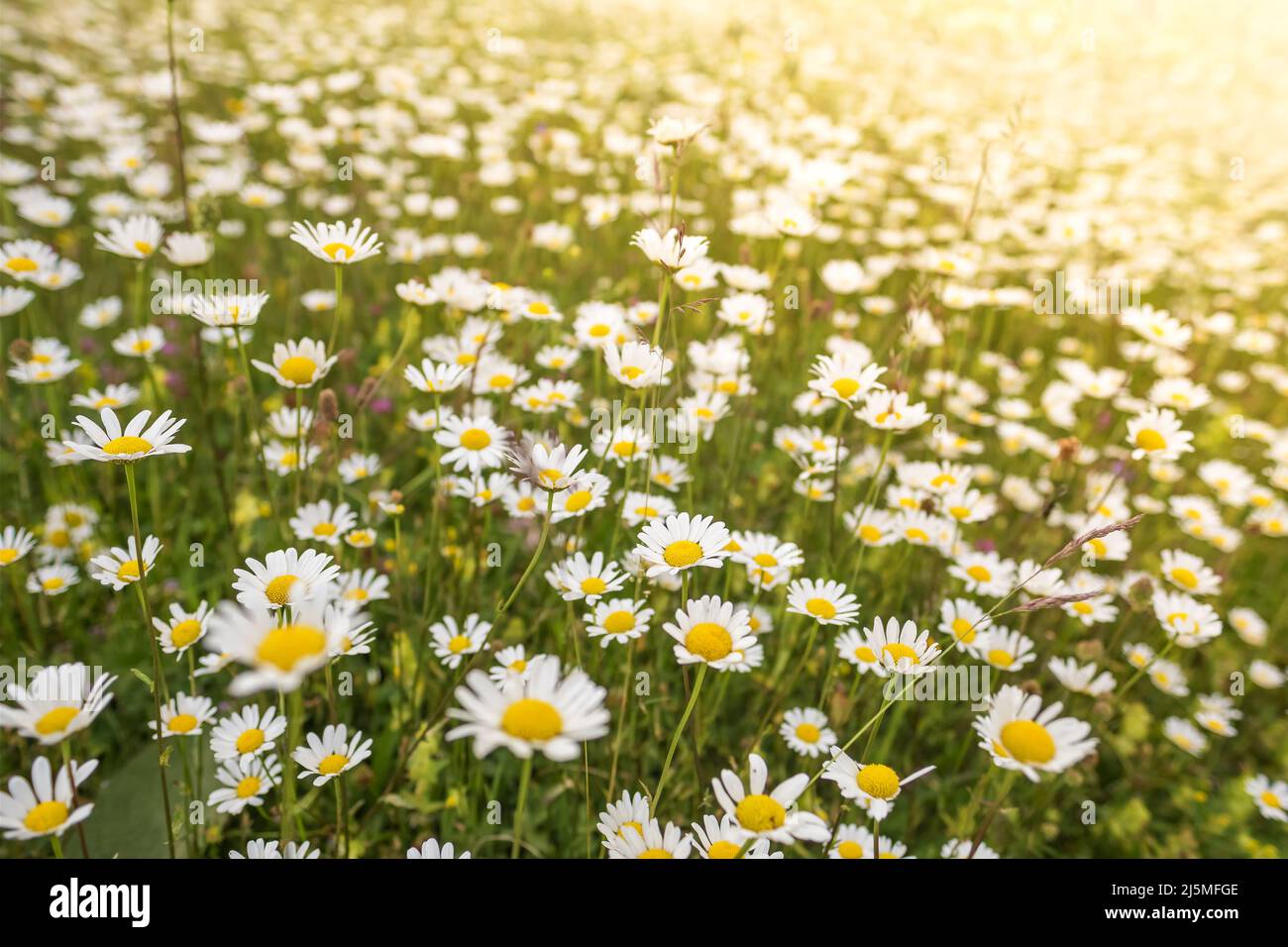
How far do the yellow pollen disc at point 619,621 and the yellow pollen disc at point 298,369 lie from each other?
92 centimetres

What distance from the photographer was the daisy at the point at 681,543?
56.2 inches

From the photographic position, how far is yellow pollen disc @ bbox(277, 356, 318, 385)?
175 centimetres

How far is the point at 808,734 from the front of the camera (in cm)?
191

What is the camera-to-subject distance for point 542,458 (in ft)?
4.97

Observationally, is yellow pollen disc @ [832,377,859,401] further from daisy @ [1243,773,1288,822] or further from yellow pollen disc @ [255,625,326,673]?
daisy @ [1243,773,1288,822]

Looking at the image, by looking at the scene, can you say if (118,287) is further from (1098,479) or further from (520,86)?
(1098,479)

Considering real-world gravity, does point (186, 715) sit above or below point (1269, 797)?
above

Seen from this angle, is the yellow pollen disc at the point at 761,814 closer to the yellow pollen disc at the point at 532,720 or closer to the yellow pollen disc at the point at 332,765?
the yellow pollen disc at the point at 532,720

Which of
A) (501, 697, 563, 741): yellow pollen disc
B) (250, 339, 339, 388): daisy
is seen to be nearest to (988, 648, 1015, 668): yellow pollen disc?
(501, 697, 563, 741): yellow pollen disc

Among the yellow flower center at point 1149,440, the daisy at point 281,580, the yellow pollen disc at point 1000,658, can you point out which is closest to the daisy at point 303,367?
the daisy at point 281,580

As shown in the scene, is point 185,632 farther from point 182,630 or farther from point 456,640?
point 456,640

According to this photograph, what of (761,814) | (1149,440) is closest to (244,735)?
(761,814)

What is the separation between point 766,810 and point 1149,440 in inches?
70.3

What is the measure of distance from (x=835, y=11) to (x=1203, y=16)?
28.7ft
